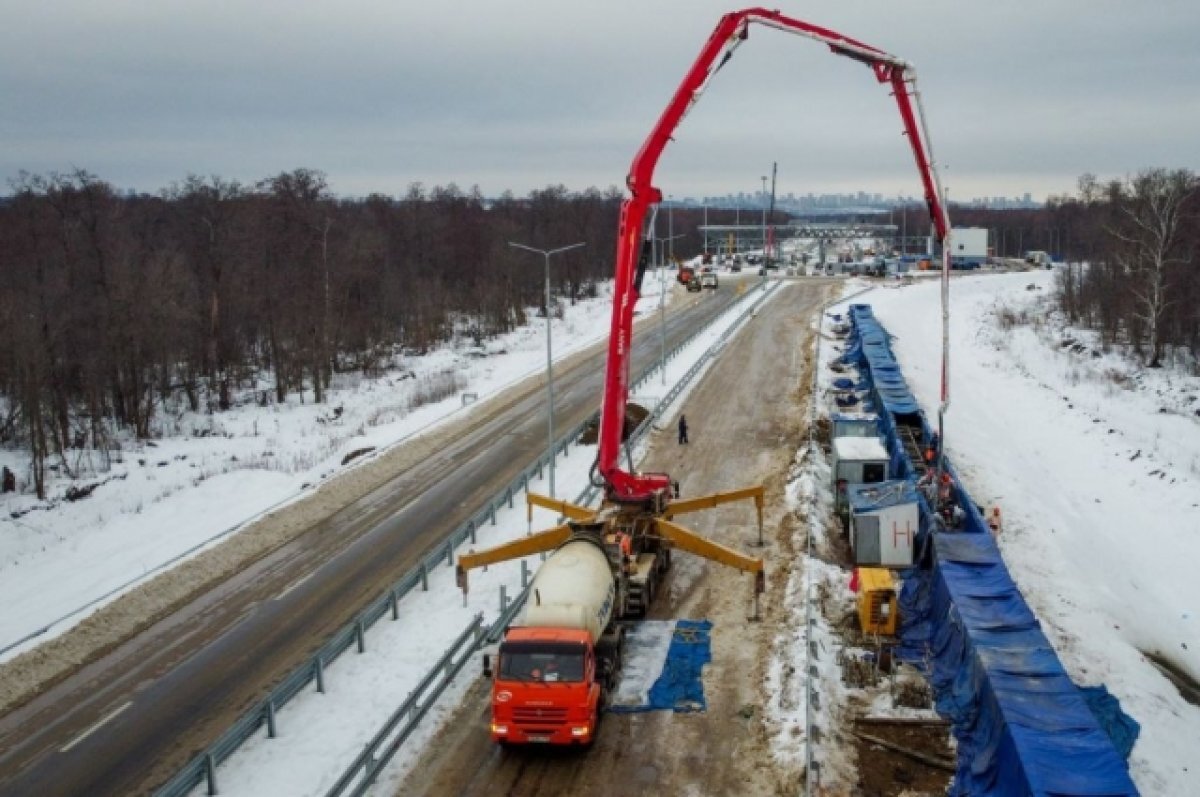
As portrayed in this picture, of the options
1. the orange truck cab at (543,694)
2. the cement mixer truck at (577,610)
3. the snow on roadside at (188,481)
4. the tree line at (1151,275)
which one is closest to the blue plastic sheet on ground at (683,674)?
the cement mixer truck at (577,610)

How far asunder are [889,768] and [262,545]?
2263cm

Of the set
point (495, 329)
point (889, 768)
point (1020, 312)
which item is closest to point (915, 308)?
point (1020, 312)

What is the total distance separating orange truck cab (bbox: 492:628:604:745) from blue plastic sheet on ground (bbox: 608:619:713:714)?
7.33ft

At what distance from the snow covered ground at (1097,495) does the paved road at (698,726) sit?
6920mm

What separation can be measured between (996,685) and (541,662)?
807cm

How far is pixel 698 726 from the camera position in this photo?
18.2m

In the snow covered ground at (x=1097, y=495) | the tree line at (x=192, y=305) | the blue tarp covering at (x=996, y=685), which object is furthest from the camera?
the tree line at (x=192, y=305)

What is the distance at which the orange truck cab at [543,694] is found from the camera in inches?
658

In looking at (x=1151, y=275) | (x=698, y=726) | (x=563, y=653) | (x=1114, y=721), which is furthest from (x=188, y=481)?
(x=1151, y=275)

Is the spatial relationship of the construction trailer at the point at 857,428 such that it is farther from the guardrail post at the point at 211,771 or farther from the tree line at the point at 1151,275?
the tree line at the point at 1151,275

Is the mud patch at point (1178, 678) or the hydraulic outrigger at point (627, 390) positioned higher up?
the hydraulic outrigger at point (627, 390)

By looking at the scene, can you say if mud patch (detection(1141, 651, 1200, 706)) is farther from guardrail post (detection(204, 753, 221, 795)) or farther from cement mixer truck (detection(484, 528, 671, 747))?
guardrail post (detection(204, 753, 221, 795))

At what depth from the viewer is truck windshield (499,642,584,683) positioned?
1691 cm

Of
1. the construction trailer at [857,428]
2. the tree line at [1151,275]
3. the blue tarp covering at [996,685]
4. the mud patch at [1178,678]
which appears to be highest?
the tree line at [1151,275]
